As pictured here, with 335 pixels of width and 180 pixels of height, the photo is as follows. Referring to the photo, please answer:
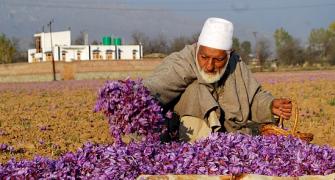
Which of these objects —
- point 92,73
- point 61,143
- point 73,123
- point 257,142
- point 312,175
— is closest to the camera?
point 312,175

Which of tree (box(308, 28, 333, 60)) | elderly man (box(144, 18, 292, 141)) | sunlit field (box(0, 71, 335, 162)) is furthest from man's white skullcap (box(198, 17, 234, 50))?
tree (box(308, 28, 333, 60))

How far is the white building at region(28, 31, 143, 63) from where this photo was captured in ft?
260

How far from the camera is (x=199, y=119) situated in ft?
17.8

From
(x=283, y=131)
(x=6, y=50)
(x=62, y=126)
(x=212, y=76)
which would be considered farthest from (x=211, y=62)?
(x=6, y=50)

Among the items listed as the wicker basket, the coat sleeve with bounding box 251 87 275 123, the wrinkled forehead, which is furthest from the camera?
the coat sleeve with bounding box 251 87 275 123

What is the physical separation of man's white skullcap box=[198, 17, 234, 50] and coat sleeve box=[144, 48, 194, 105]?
0.31 meters

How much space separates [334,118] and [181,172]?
10.7 m

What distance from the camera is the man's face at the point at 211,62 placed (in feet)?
17.2

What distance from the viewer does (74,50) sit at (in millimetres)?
79562

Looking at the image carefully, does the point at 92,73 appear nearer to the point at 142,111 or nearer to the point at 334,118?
the point at 334,118

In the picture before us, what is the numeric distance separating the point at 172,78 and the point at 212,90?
1.33ft

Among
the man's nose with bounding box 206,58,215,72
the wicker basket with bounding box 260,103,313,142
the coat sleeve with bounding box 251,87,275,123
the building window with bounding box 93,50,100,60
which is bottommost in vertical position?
→ the building window with bounding box 93,50,100,60

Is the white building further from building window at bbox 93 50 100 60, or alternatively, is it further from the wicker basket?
the wicker basket

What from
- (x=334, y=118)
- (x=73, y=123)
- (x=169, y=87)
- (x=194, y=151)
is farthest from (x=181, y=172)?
(x=334, y=118)
